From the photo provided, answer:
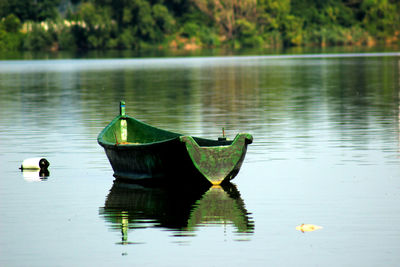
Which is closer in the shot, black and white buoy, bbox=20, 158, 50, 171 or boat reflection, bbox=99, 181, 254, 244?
boat reflection, bbox=99, 181, 254, 244

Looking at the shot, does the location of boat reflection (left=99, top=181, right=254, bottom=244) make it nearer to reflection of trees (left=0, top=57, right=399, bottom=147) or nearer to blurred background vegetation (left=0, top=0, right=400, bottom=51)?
reflection of trees (left=0, top=57, right=399, bottom=147)

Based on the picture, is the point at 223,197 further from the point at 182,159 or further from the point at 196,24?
the point at 196,24

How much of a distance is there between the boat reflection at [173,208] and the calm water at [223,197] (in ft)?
0.09

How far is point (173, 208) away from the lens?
62.0 ft

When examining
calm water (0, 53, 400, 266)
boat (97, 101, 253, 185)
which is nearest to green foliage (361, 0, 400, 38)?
calm water (0, 53, 400, 266)

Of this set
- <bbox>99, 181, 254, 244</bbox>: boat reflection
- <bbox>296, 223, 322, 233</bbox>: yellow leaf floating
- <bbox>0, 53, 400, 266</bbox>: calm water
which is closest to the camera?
<bbox>0, 53, 400, 266</bbox>: calm water

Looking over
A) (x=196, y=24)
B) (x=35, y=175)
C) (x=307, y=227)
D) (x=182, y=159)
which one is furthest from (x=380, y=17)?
(x=307, y=227)

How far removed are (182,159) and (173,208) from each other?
2009mm

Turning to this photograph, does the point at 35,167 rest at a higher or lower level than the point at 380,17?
lower

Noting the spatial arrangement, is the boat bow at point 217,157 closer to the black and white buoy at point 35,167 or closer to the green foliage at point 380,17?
the black and white buoy at point 35,167

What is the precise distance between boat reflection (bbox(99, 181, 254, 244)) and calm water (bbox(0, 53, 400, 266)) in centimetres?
3

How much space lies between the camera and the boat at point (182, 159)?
808 inches

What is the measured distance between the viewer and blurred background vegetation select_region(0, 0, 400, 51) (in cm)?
15650

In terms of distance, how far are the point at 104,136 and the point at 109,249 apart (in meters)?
8.70
